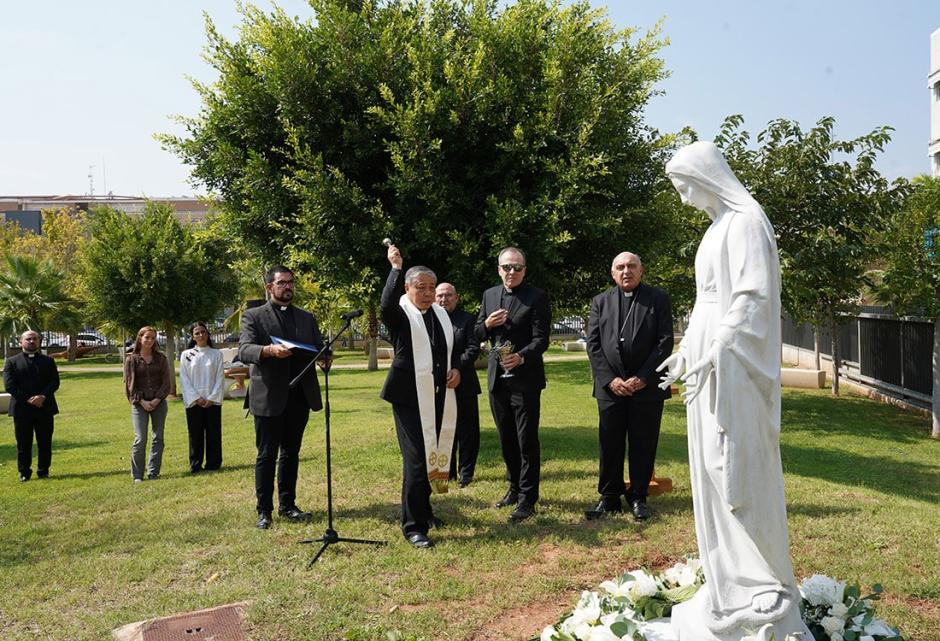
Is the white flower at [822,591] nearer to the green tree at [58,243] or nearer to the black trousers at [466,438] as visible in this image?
the black trousers at [466,438]

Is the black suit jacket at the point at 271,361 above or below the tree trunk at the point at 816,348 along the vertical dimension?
above

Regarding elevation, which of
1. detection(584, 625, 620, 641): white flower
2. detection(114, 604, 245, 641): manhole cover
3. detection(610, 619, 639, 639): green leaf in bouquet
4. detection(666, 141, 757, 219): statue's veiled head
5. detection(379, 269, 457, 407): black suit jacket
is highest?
detection(666, 141, 757, 219): statue's veiled head

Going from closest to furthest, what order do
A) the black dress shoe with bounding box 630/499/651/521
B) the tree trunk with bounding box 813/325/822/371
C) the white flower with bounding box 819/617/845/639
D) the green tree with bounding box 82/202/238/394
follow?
the white flower with bounding box 819/617/845/639, the black dress shoe with bounding box 630/499/651/521, the tree trunk with bounding box 813/325/822/371, the green tree with bounding box 82/202/238/394

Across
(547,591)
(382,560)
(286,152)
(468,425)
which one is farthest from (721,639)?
(286,152)

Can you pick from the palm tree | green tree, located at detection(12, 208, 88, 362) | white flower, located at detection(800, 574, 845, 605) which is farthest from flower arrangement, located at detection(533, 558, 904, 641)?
green tree, located at detection(12, 208, 88, 362)

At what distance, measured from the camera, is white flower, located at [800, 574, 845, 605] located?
12.9ft

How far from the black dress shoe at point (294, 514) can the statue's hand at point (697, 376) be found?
14.6 feet

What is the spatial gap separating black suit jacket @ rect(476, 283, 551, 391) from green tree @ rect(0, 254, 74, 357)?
90.2 ft

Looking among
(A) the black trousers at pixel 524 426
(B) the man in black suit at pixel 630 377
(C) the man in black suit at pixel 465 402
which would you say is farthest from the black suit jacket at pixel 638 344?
(C) the man in black suit at pixel 465 402

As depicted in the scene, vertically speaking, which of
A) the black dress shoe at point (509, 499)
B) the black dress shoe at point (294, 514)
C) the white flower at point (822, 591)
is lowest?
the black dress shoe at point (294, 514)

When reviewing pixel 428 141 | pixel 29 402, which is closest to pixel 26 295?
pixel 29 402

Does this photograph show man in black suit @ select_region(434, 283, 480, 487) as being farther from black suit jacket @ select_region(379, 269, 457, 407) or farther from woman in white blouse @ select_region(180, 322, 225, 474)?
woman in white blouse @ select_region(180, 322, 225, 474)

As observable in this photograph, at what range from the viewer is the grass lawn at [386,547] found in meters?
4.88

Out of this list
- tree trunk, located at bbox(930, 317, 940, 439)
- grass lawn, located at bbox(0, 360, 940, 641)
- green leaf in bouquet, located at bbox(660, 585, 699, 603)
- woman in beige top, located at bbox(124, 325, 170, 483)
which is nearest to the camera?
green leaf in bouquet, located at bbox(660, 585, 699, 603)
